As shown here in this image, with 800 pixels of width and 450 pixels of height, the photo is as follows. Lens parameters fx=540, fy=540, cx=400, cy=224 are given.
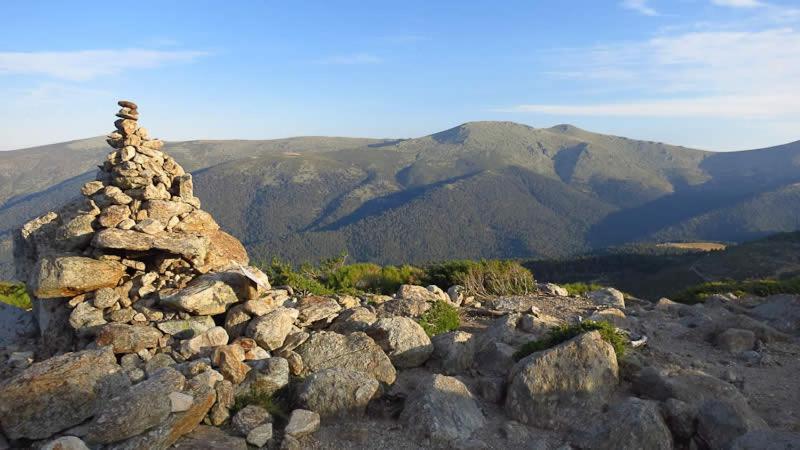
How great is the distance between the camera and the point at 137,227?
42.1 ft

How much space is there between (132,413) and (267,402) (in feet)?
7.57

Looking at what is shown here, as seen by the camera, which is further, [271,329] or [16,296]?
[16,296]

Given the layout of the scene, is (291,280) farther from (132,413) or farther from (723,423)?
(723,423)

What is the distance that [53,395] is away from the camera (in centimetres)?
881

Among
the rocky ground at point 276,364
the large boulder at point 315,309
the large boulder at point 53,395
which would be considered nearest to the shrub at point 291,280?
the rocky ground at point 276,364

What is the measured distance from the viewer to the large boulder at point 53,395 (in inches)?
338

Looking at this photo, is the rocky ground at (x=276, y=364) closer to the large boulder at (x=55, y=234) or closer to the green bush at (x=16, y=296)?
the large boulder at (x=55, y=234)

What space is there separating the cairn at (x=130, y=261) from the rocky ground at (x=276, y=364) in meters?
0.04

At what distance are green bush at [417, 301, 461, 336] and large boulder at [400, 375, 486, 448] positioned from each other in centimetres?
338

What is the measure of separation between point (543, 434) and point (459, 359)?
272 cm

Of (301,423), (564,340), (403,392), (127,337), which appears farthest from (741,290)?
(127,337)

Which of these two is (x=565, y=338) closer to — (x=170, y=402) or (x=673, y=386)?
(x=673, y=386)

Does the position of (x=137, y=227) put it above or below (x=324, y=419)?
above

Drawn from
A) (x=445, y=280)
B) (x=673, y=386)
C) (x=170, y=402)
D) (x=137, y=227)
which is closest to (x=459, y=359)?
(x=673, y=386)
